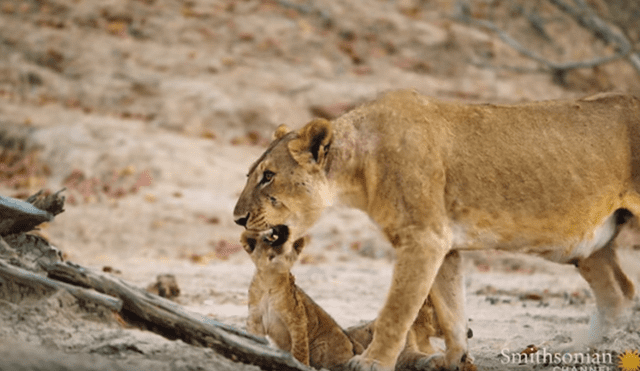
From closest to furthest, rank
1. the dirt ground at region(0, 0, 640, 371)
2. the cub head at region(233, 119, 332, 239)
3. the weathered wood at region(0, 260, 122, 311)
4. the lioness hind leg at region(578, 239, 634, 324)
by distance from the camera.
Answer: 1. the weathered wood at region(0, 260, 122, 311)
2. the cub head at region(233, 119, 332, 239)
3. the lioness hind leg at region(578, 239, 634, 324)
4. the dirt ground at region(0, 0, 640, 371)

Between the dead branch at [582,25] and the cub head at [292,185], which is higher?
the dead branch at [582,25]

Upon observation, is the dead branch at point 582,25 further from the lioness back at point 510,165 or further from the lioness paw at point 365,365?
the lioness paw at point 365,365

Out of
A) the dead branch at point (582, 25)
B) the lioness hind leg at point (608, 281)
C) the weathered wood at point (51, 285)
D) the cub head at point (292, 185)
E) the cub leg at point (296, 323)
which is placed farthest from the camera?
the dead branch at point (582, 25)

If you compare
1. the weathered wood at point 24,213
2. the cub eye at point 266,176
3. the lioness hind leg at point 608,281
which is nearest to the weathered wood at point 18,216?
the weathered wood at point 24,213

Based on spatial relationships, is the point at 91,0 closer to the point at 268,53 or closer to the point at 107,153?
the point at 268,53

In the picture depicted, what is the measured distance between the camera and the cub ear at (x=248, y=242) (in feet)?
15.6

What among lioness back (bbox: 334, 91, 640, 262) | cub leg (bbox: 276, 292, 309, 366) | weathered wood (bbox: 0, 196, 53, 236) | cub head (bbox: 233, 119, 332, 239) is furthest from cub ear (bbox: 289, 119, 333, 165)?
weathered wood (bbox: 0, 196, 53, 236)

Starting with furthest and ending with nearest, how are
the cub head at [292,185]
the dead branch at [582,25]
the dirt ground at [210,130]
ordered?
the dead branch at [582,25] < the dirt ground at [210,130] < the cub head at [292,185]

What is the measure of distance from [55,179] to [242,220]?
9.42 metres

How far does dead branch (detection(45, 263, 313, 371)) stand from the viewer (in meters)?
3.98

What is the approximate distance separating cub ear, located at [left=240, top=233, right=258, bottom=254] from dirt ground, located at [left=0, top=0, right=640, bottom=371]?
964 millimetres

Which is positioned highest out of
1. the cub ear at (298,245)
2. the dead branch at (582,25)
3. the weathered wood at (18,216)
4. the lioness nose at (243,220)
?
the dead branch at (582,25)

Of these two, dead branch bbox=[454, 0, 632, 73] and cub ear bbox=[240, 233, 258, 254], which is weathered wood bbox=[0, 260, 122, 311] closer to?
cub ear bbox=[240, 233, 258, 254]

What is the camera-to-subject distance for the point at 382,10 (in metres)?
20.3
